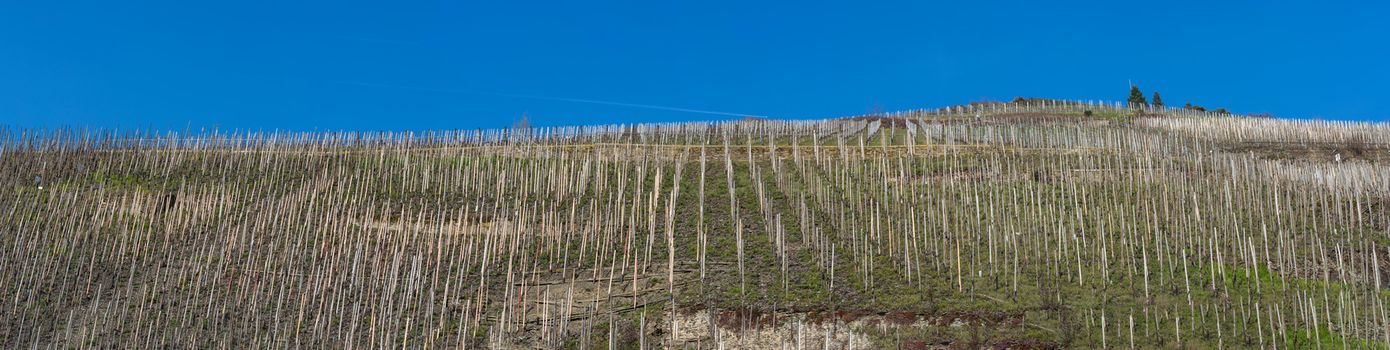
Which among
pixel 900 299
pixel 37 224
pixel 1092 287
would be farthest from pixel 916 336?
pixel 37 224

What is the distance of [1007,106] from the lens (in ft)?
139

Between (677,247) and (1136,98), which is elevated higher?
(1136,98)

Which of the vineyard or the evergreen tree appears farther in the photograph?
the evergreen tree

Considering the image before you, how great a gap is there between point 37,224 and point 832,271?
13334mm

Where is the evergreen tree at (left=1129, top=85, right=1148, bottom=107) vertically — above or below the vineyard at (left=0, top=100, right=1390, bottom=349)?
above

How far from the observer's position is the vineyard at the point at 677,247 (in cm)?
1272

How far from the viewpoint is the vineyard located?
1272 cm

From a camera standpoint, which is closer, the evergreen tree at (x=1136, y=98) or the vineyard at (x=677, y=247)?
the vineyard at (x=677, y=247)

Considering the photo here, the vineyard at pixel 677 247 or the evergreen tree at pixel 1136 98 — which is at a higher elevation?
the evergreen tree at pixel 1136 98

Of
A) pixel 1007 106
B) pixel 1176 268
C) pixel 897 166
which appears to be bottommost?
pixel 1176 268

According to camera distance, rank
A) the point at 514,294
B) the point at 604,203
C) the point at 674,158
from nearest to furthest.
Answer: the point at 514,294, the point at 604,203, the point at 674,158

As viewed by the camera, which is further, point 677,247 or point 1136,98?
point 1136,98

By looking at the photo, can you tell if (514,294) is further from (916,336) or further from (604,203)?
Answer: (916,336)

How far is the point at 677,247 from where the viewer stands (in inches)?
632
